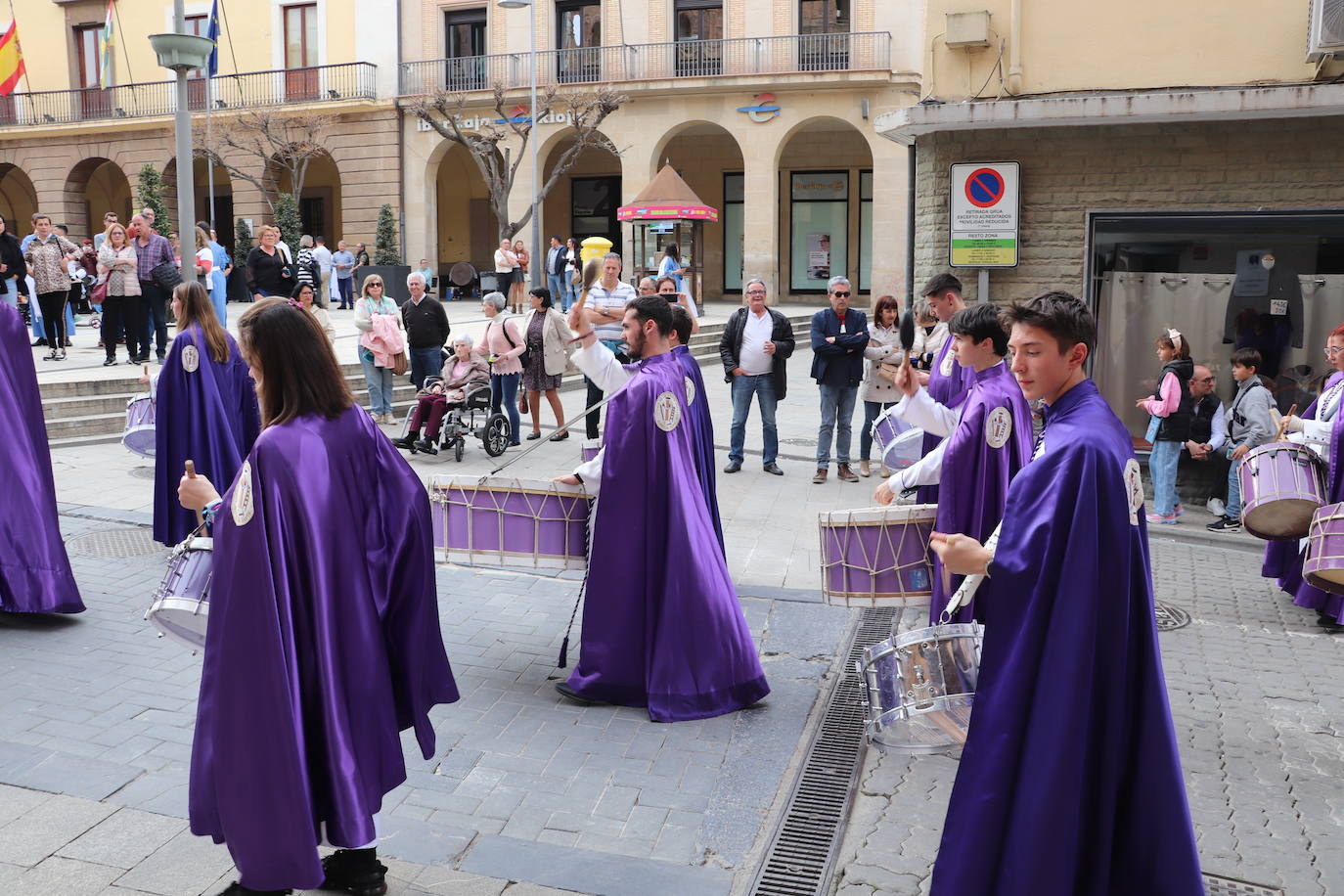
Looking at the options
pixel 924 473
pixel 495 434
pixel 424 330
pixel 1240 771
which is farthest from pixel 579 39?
pixel 1240 771

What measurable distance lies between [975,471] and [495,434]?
8198 mm

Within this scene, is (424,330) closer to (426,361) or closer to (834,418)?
(426,361)

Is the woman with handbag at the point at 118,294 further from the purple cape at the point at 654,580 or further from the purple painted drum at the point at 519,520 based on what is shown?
the purple cape at the point at 654,580

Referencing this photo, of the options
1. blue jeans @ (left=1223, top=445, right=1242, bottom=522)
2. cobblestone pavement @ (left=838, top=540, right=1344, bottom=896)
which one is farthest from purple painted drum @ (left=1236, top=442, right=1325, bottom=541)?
blue jeans @ (left=1223, top=445, right=1242, bottom=522)

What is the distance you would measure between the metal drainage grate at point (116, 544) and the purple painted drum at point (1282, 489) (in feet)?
23.5

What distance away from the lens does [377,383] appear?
14.7m

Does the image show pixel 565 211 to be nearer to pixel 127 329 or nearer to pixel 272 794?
Result: pixel 127 329

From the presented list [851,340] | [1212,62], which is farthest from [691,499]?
[1212,62]

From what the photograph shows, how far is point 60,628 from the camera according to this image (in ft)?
22.4

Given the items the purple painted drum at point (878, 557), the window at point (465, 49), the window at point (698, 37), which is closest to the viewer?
the purple painted drum at point (878, 557)

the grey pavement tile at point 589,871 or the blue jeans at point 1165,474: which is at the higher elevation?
the blue jeans at point 1165,474

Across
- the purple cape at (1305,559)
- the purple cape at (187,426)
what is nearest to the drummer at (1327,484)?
the purple cape at (1305,559)

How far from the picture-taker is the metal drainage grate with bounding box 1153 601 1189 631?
24.3 ft

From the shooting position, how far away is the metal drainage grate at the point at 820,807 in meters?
4.27
